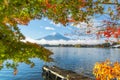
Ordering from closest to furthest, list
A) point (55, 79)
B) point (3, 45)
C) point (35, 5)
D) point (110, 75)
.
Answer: point (35, 5) < point (110, 75) < point (3, 45) < point (55, 79)

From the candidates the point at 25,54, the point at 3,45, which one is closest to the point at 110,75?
the point at 25,54

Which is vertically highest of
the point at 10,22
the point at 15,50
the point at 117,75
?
the point at 10,22

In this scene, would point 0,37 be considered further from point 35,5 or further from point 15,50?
point 35,5

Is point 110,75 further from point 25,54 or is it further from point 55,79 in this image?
point 55,79

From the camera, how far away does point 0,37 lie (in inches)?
555

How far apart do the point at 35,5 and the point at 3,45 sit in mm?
4149

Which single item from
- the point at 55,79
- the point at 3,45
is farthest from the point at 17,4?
the point at 55,79

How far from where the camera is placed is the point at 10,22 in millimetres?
14188

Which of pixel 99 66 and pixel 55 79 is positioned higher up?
pixel 99 66

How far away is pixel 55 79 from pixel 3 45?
129 feet

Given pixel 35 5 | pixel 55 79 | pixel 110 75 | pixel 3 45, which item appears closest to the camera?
pixel 35 5

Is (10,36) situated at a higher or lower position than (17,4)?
lower

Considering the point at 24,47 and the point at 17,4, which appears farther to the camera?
the point at 24,47

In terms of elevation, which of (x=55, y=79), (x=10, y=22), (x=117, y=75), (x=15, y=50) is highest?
(x=10, y=22)
